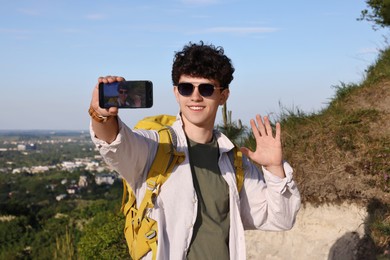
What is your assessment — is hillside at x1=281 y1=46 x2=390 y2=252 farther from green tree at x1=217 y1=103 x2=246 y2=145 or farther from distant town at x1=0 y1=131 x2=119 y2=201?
distant town at x1=0 y1=131 x2=119 y2=201

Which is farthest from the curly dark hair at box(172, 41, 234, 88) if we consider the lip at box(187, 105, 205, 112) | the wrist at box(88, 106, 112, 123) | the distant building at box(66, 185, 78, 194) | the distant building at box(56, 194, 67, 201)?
the distant building at box(66, 185, 78, 194)

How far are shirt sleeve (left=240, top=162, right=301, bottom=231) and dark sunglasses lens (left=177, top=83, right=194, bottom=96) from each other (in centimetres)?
55

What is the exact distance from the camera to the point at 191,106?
2.73 meters

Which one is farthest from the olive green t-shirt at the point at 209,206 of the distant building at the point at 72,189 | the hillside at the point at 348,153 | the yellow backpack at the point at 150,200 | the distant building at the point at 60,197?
the distant building at the point at 72,189

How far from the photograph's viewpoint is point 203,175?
271 centimetres

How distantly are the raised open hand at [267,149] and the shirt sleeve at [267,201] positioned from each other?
0.14ft

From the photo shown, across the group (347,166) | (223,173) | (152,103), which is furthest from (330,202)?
(152,103)

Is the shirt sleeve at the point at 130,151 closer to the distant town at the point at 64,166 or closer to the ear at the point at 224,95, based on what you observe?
the ear at the point at 224,95

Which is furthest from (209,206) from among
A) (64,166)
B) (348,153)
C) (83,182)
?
(64,166)

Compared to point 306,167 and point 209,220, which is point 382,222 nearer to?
point 306,167

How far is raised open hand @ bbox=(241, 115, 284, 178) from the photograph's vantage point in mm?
2779

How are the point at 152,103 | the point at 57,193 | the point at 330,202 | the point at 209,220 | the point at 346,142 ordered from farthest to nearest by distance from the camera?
the point at 57,193
the point at 346,142
the point at 330,202
the point at 209,220
the point at 152,103

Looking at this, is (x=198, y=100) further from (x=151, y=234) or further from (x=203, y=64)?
(x=151, y=234)

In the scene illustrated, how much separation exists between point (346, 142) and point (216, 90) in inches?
174
